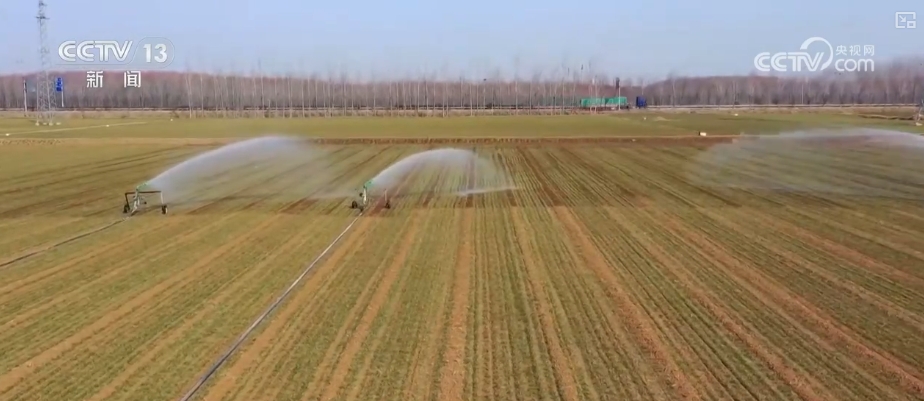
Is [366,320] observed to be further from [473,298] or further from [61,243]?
[61,243]

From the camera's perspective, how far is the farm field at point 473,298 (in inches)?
415

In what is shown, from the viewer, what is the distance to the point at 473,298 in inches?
578

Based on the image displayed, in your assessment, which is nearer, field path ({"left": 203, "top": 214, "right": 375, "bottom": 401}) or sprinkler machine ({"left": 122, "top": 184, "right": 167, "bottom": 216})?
field path ({"left": 203, "top": 214, "right": 375, "bottom": 401})

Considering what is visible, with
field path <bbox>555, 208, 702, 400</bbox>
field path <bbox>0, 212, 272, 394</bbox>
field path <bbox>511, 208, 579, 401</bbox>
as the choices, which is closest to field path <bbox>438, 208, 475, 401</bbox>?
field path <bbox>511, 208, 579, 401</bbox>

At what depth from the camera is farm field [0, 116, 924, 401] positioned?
34.6ft

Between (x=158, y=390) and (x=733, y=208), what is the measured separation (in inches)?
825

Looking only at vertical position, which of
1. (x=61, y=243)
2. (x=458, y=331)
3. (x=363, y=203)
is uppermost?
(x=363, y=203)

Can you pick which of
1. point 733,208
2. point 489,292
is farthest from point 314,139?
point 489,292

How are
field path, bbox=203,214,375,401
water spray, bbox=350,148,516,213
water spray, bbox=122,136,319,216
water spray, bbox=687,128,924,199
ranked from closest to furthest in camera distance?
1. field path, bbox=203,214,375,401
2. water spray, bbox=122,136,319,216
3. water spray, bbox=350,148,516,213
4. water spray, bbox=687,128,924,199

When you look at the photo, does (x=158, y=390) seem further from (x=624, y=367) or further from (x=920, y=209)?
(x=920, y=209)

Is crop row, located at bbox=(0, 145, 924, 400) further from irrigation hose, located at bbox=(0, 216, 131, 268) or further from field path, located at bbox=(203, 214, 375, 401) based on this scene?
irrigation hose, located at bbox=(0, 216, 131, 268)

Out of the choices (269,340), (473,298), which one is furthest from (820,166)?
(269,340)

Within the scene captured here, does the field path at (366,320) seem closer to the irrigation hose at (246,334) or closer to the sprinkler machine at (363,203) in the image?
the irrigation hose at (246,334)

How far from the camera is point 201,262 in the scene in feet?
59.4
